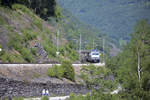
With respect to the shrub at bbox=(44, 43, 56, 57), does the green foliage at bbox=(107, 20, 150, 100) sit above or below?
above

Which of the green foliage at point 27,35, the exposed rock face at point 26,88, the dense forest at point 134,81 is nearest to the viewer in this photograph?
the exposed rock face at point 26,88

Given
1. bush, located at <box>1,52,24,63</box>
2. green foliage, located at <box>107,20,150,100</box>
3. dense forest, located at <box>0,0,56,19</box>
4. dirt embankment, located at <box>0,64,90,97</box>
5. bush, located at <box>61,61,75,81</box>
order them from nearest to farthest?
dirt embankment, located at <box>0,64,90,97</box> → green foliage, located at <box>107,20,150,100</box> → bush, located at <box>61,61,75,81</box> → bush, located at <box>1,52,24,63</box> → dense forest, located at <box>0,0,56,19</box>

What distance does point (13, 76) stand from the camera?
30.2 m

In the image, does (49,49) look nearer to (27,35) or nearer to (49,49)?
(49,49)

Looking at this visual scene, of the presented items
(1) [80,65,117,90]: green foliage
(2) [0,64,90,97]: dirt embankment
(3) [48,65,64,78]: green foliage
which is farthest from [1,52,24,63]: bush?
(1) [80,65,117,90]: green foliage

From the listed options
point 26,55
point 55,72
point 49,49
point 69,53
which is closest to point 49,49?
point 49,49

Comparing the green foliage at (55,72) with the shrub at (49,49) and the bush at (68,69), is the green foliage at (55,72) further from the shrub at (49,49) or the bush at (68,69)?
the shrub at (49,49)

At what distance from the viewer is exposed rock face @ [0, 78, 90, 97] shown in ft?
89.8

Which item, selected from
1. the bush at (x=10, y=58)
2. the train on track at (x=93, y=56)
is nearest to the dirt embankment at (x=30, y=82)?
the bush at (x=10, y=58)

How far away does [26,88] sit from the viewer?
29.4 metres

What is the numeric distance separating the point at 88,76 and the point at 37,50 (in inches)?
596

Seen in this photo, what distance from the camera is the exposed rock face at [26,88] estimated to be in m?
27.4

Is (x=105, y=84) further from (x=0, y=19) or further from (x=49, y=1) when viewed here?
(x=49, y=1)

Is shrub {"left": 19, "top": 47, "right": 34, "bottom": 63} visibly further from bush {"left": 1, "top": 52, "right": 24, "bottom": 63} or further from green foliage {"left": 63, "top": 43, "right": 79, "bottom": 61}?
green foliage {"left": 63, "top": 43, "right": 79, "bottom": 61}
